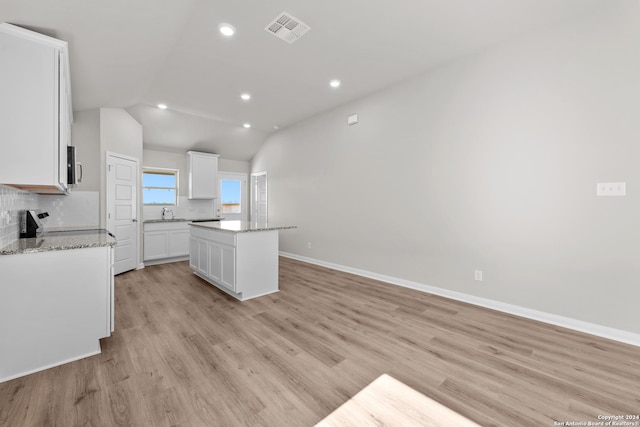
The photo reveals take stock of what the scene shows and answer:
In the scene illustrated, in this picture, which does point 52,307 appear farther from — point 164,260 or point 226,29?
point 164,260

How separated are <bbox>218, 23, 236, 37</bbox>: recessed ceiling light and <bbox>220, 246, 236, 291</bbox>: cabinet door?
2.52m

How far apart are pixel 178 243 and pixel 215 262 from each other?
2.55 meters

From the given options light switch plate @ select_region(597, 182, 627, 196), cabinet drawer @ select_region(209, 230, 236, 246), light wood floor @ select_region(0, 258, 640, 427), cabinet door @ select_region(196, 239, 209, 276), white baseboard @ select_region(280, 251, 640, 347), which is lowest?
light wood floor @ select_region(0, 258, 640, 427)

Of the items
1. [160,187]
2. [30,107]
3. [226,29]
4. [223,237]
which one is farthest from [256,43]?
[160,187]

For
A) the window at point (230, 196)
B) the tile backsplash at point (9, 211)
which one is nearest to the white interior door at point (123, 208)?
the tile backsplash at point (9, 211)

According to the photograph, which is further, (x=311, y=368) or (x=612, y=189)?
(x=612, y=189)

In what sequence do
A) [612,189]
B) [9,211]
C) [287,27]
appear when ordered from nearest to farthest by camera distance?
[9,211], [612,189], [287,27]

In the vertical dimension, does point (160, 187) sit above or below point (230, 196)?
above

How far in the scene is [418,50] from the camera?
325cm

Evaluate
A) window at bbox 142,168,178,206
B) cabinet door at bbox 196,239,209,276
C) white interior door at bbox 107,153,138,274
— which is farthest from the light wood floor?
window at bbox 142,168,178,206

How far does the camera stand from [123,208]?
4.68 meters

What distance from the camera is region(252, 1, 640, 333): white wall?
2424 mm

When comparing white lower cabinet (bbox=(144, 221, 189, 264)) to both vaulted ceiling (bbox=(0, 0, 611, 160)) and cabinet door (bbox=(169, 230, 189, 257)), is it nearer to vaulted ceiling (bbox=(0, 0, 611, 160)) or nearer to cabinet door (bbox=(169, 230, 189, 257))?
cabinet door (bbox=(169, 230, 189, 257))

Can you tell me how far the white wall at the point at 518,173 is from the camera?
242cm
